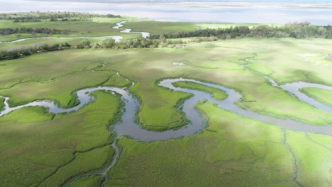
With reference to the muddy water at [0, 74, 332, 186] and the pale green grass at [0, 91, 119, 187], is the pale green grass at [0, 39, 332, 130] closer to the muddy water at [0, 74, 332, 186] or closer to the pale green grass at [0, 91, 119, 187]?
the muddy water at [0, 74, 332, 186]

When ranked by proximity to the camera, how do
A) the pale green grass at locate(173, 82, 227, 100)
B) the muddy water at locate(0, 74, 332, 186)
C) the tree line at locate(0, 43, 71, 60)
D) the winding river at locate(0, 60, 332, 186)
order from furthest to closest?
the tree line at locate(0, 43, 71, 60) < the pale green grass at locate(173, 82, 227, 100) < the winding river at locate(0, 60, 332, 186) < the muddy water at locate(0, 74, 332, 186)

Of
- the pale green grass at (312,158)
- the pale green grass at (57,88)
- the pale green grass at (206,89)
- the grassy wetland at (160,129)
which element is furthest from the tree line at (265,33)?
the pale green grass at (312,158)

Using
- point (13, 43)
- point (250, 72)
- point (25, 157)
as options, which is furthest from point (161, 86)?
point (13, 43)

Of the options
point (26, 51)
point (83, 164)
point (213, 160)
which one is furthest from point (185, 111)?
point (26, 51)

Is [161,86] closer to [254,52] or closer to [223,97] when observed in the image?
[223,97]

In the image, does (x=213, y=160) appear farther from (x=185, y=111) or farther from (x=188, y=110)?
(x=188, y=110)

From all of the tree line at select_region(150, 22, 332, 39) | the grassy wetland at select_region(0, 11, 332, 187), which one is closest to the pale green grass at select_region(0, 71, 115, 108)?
the grassy wetland at select_region(0, 11, 332, 187)
